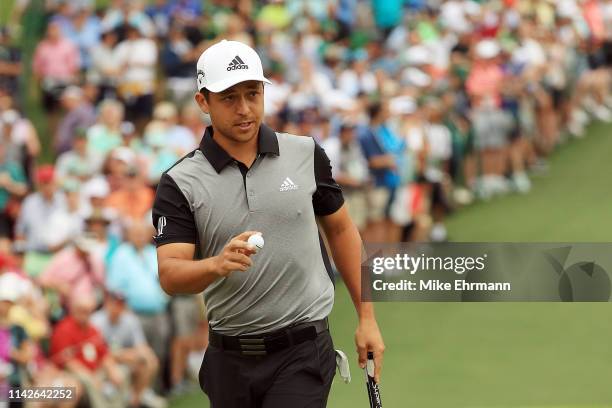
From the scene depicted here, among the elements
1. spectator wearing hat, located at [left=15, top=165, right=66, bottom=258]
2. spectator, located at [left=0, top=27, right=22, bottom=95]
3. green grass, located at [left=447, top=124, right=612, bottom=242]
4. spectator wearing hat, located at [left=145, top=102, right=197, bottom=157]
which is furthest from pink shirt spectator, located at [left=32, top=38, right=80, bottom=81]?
green grass, located at [left=447, top=124, right=612, bottom=242]

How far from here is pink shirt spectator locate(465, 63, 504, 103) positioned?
15939mm

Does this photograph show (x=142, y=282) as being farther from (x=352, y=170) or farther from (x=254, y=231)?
(x=254, y=231)

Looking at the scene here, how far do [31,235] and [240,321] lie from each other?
19.3 ft

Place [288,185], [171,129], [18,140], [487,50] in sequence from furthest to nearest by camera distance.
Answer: [487,50] < [171,129] < [18,140] < [288,185]

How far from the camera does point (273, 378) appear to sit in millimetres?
4805

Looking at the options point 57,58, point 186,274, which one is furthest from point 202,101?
point 57,58

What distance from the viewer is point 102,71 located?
13.7m

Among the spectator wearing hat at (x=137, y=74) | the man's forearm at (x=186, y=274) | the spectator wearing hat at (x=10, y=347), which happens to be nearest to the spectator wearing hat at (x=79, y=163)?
the spectator wearing hat at (x=137, y=74)

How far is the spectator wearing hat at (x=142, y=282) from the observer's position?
946cm

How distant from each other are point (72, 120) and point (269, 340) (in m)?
8.34

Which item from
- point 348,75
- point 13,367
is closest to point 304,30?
point 348,75

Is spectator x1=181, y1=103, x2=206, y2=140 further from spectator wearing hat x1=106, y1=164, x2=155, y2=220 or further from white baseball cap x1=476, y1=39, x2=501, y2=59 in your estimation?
white baseball cap x1=476, y1=39, x2=501, y2=59

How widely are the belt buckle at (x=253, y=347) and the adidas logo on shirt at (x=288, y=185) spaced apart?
576mm

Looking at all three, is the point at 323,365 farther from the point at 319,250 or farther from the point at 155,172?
the point at 155,172
